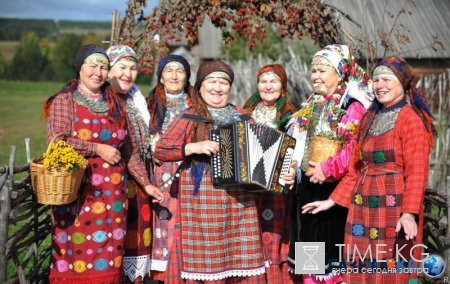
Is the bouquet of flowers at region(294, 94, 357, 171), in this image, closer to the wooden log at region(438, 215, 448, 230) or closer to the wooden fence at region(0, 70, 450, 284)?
the wooden fence at region(0, 70, 450, 284)

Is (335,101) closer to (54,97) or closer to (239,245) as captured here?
(239,245)

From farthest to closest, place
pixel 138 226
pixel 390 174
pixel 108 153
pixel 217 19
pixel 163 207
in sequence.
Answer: pixel 217 19, pixel 163 207, pixel 138 226, pixel 108 153, pixel 390 174

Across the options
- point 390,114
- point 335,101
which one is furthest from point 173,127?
point 390,114

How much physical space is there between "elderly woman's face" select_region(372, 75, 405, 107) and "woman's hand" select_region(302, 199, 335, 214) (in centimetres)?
87

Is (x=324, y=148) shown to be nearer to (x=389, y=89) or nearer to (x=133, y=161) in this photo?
(x=389, y=89)

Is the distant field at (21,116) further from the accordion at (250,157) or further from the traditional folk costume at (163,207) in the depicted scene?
the accordion at (250,157)

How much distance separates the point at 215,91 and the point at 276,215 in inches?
51.4

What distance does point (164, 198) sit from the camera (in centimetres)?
464

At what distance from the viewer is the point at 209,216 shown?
408cm

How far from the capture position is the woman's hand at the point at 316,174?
424cm

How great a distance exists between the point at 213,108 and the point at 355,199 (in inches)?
48.1

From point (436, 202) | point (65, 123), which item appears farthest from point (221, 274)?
point (436, 202)

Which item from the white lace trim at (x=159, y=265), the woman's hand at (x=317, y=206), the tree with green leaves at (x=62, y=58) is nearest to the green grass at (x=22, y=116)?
the tree with green leaves at (x=62, y=58)

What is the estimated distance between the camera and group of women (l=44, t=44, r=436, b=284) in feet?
12.7
